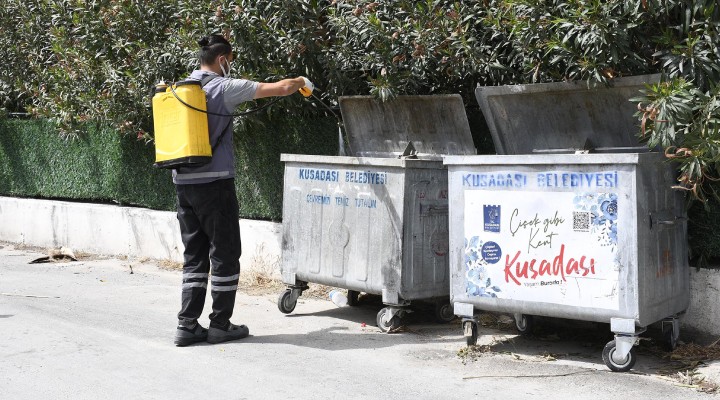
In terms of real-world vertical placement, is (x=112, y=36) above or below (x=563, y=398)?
above

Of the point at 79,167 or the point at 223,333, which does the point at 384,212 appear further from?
the point at 79,167

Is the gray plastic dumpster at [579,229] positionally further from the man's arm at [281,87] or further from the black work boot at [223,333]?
the black work boot at [223,333]

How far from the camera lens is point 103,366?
5.54 meters

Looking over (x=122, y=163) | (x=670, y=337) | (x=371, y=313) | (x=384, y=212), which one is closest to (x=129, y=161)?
(x=122, y=163)

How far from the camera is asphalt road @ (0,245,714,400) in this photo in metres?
5.06

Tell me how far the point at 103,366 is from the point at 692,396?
3.38m

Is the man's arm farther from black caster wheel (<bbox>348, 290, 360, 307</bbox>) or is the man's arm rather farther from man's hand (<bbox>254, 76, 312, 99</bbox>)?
black caster wheel (<bbox>348, 290, 360, 307</bbox>)

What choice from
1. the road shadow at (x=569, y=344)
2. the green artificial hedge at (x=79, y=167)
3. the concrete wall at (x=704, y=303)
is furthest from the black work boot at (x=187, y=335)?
the green artificial hedge at (x=79, y=167)

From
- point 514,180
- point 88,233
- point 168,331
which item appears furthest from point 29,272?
point 514,180

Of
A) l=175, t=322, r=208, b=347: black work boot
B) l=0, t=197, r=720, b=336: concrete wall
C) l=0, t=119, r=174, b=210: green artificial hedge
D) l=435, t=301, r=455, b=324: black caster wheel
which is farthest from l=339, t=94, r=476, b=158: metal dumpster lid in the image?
l=0, t=119, r=174, b=210: green artificial hedge

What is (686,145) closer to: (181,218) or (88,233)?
(181,218)

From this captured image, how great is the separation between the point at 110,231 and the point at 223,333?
5.01m

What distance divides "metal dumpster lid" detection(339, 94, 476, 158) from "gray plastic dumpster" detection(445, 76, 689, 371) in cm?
65

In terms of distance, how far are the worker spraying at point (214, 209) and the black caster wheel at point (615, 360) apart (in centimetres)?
244
